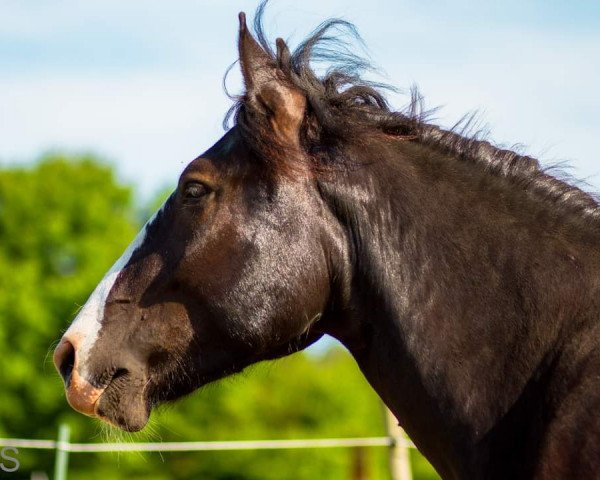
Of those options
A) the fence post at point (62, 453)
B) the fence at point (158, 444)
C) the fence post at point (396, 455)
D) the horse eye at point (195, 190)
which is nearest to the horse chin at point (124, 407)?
the horse eye at point (195, 190)

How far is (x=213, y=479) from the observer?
4016 centimetres

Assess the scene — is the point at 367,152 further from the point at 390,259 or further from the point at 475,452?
the point at 475,452

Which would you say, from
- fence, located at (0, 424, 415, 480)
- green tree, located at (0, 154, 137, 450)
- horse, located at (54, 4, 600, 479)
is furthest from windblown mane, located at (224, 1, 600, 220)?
green tree, located at (0, 154, 137, 450)

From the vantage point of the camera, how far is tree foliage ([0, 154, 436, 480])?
3628cm

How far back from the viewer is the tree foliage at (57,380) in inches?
1428

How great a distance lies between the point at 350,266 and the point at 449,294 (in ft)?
1.18

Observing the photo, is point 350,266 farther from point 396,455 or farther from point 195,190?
point 396,455

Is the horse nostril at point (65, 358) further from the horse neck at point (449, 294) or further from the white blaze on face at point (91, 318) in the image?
the horse neck at point (449, 294)

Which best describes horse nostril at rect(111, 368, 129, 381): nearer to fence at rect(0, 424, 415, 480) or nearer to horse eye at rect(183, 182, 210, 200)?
horse eye at rect(183, 182, 210, 200)

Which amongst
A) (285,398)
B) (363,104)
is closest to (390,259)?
(363,104)

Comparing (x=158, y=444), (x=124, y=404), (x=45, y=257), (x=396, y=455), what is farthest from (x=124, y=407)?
(x=45, y=257)

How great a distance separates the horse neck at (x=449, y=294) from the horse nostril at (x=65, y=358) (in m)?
0.91

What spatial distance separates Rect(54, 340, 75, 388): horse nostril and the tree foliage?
3195cm

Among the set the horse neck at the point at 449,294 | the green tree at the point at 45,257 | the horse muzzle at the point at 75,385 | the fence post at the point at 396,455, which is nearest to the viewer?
the horse neck at the point at 449,294
